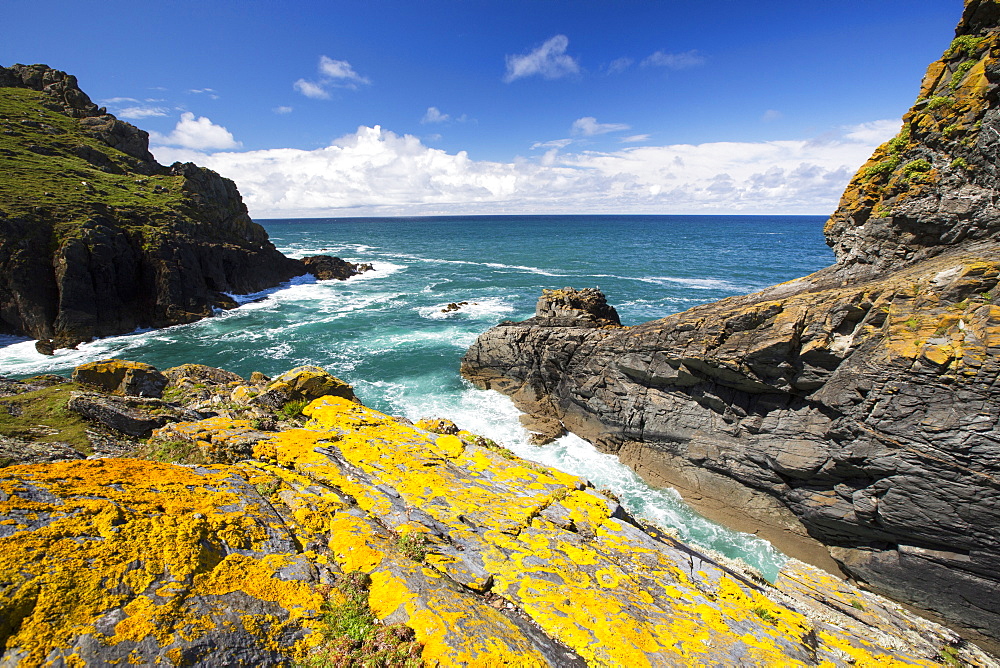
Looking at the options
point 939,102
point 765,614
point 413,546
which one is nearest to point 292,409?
point 413,546

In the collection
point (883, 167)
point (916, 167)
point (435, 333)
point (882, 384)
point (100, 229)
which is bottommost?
point (435, 333)

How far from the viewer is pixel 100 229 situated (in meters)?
41.2

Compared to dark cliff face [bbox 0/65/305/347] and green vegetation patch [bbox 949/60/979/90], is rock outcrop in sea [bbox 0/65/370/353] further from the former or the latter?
green vegetation patch [bbox 949/60/979/90]

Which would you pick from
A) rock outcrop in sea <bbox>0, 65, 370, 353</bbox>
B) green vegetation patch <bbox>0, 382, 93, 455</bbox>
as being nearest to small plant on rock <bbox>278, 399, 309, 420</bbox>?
green vegetation patch <bbox>0, 382, 93, 455</bbox>

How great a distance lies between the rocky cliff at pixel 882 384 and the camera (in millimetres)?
12984

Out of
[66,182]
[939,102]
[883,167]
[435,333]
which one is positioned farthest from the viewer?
[66,182]

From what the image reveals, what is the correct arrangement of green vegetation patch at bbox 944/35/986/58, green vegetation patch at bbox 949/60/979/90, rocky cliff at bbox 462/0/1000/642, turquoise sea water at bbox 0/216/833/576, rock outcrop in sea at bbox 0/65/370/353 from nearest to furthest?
1. rocky cliff at bbox 462/0/1000/642
2. green vegetation patch at bbox 944/35/986/58
3. green vegetation patch at bbox 949/60/979/90
4. turquoise sea water at bbox 0/216/833/576
5. rock outcrop in sea at bbox 0/65/370/353

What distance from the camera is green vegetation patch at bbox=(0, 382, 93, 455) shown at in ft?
28.8

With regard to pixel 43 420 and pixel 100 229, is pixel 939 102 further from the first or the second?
pixel 100 229

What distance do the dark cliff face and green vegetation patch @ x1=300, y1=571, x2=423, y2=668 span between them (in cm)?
4795

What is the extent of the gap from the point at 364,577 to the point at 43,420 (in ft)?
30.7

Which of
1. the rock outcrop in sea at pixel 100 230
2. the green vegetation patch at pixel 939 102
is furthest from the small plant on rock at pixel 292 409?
the rock outcrop in sea at pixel 100 230

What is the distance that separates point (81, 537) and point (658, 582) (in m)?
9.38

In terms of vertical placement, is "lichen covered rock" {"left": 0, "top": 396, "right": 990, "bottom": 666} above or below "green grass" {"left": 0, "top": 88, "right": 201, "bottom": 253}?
below
